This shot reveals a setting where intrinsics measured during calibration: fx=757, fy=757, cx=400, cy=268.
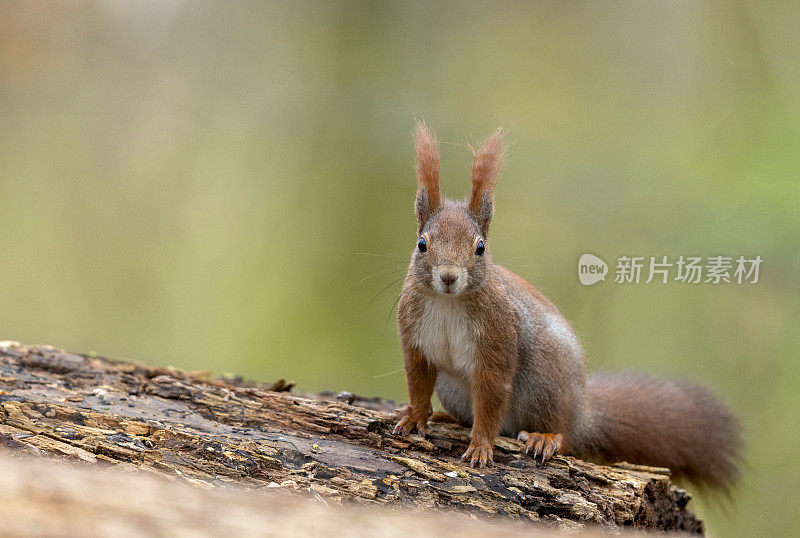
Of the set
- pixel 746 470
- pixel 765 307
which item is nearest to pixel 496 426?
pixel 746 470

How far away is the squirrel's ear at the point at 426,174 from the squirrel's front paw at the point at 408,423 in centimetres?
77

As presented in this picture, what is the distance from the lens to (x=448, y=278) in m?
2.80

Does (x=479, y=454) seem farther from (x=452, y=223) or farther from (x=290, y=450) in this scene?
(x=452, y=223)

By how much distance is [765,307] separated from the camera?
15.4ft

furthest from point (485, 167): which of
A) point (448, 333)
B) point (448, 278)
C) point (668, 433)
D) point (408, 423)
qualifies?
point (668, 433)

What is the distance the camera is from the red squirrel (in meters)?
2.99

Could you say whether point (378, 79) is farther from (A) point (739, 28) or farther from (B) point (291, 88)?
(A) point (739, 28)

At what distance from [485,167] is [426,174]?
25cm

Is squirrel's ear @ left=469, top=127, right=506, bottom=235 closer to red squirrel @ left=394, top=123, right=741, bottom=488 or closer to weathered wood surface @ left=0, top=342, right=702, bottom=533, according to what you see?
red squirrel @ left=394, top=123, right=741, bottom=488

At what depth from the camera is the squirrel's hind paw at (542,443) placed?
3.03 metres

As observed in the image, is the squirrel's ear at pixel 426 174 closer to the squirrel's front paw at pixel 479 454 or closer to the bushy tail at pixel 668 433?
the squirrel's front paw at pixel 479 454

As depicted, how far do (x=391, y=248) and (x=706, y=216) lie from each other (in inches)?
80.8

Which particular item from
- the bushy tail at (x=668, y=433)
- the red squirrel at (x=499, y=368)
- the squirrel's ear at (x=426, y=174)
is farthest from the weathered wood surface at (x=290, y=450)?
the squirrel's ear at (x=426, y=174)

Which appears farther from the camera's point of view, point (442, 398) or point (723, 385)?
point (723, 385)
